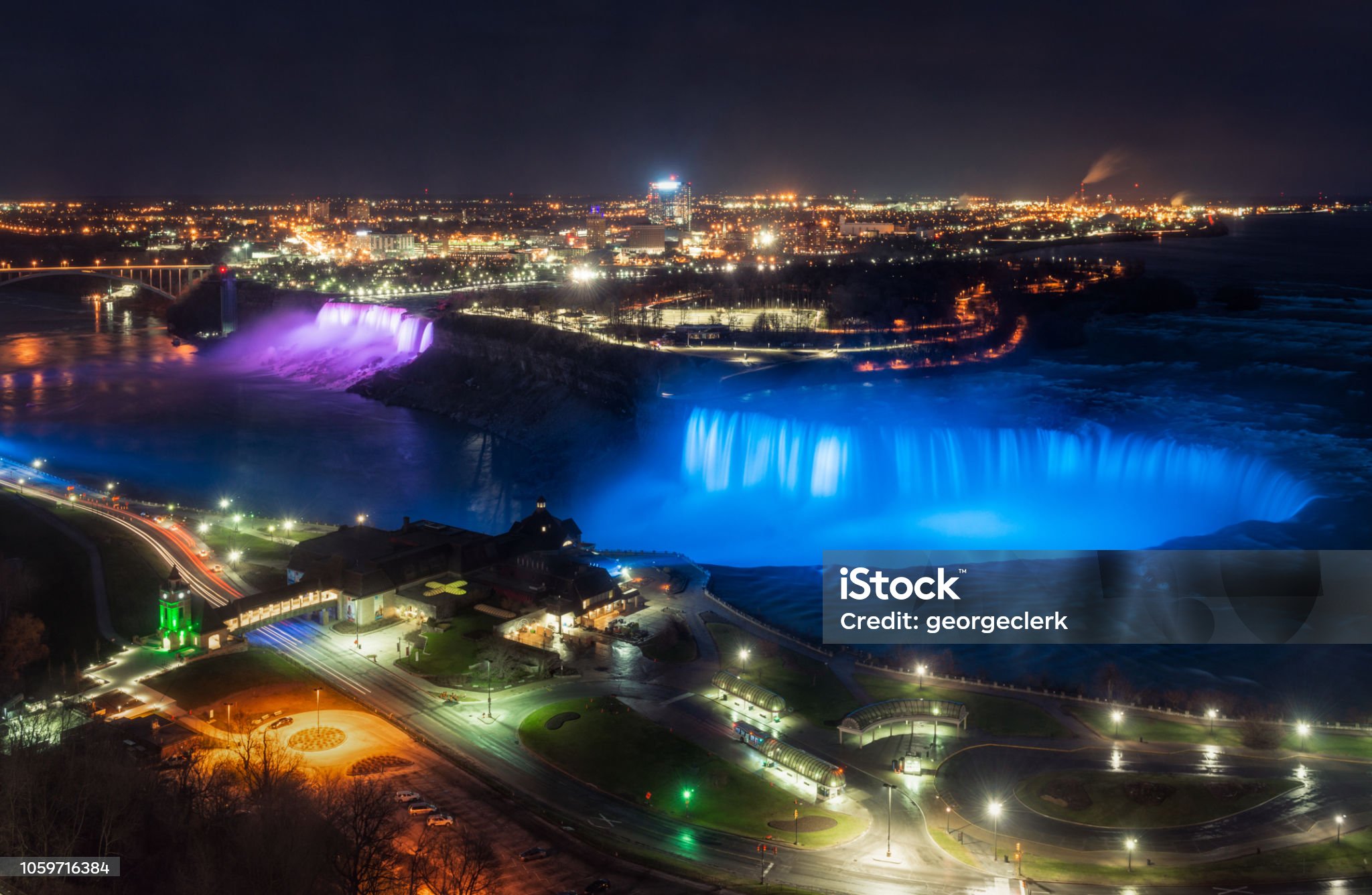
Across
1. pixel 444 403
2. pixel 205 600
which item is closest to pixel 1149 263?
pixel 444 403

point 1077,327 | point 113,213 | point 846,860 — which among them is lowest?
point 846,860

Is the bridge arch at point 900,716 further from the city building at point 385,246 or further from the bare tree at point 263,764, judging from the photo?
the city building at point 385,246

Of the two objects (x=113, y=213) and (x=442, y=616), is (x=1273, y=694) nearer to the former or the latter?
(x=442, y=616)

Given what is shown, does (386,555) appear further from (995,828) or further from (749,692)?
(995,828)

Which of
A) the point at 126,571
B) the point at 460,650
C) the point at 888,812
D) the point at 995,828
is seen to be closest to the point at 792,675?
the point at 888,812

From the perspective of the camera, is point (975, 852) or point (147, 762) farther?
point (147, 762)
